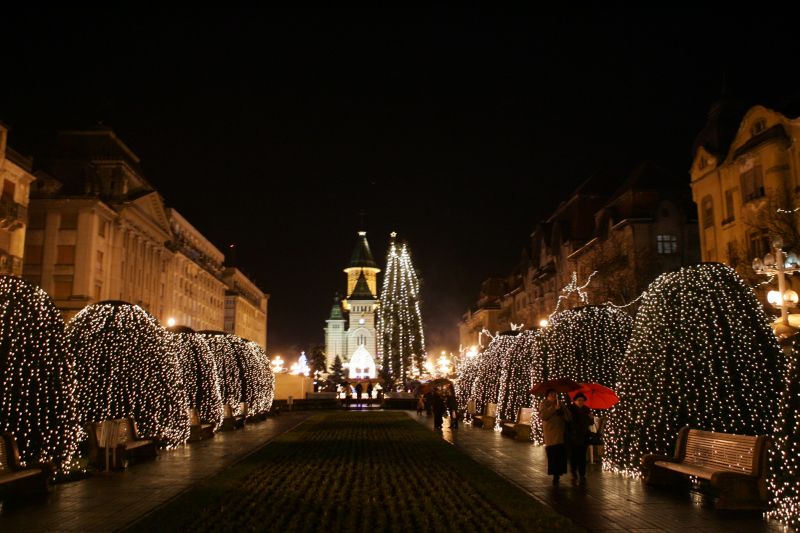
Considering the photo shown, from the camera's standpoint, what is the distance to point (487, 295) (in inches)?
4220

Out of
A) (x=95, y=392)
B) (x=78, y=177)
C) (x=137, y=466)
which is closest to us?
(x=137, y=466)

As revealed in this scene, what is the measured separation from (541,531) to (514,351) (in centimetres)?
1986

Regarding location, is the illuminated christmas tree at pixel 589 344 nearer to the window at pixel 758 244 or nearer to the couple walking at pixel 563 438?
the couple walking at pixel 563 438

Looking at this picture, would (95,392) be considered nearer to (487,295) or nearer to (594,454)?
(594,454)

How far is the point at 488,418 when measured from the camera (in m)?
34.2

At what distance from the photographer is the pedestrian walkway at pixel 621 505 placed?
35.8ft

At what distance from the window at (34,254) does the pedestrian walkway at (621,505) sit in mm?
49037

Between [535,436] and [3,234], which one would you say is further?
[3,234]

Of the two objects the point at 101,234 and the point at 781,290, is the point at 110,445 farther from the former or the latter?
the point at 101,234

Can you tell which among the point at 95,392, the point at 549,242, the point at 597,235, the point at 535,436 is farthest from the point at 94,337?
the point at 549,242

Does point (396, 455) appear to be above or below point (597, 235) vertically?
below

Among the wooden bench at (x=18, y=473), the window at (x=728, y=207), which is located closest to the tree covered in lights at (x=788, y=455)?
the wooden bench at (x=18, y=473)

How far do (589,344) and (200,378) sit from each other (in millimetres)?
15709

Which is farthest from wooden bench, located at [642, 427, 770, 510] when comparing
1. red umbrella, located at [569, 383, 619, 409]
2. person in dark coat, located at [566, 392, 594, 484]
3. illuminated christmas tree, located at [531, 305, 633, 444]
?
illuminated christmas tree, located at [531, 305, 633, 444]
